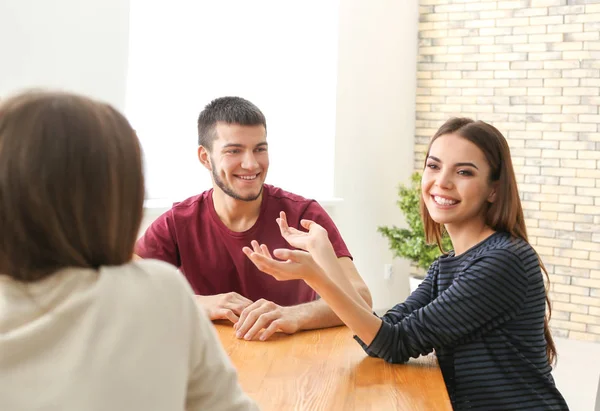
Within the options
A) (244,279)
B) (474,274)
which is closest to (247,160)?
(244,279)

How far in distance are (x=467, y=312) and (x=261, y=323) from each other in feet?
1.77

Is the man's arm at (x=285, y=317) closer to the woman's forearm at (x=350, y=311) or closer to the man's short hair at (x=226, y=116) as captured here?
the woman's forearm at (x=350, y=311)

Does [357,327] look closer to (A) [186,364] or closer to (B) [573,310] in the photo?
(A) [186,364]

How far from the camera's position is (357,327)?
70.3 inches

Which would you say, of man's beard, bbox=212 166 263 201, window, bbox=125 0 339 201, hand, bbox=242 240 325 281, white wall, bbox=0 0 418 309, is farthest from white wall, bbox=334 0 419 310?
hand, bbox=242 240 325 281

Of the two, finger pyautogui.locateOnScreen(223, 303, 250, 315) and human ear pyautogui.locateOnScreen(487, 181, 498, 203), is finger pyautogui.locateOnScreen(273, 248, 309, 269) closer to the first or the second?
finger pyautogui.locateOnScreen(223, 303, 250, 315)

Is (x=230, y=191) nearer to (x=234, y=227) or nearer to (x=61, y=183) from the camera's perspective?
(x=234, y=227)

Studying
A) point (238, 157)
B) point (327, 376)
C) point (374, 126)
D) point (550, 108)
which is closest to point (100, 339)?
point (327, 376)

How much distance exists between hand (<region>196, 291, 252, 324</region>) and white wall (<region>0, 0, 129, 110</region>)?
147cm

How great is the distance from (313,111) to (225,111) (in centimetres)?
324

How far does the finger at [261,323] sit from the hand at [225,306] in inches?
5.0

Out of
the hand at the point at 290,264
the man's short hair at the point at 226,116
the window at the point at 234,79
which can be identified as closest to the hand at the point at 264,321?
the hand at the point at 290,264

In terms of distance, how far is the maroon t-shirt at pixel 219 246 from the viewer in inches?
99.0

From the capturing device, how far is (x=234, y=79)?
5.18 meters
